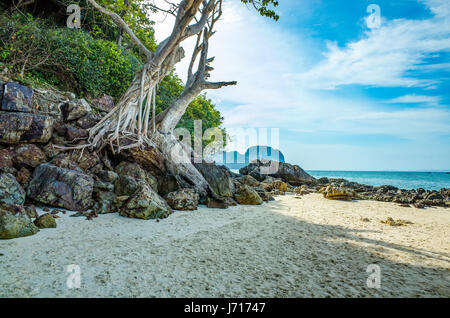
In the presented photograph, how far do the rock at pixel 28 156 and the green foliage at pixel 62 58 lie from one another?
11.4 ft

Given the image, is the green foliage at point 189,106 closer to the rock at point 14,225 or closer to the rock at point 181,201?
the rock at point 181,201

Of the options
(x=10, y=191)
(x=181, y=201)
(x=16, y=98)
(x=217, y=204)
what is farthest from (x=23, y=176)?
(x=217, y=204)

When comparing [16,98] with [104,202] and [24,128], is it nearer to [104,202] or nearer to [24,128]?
[24,128]

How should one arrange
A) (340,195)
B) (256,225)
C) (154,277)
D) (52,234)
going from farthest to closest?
(340,195), (256,225), (52,234), (154,277)

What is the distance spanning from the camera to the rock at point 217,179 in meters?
7.75

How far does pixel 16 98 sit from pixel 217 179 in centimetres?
575

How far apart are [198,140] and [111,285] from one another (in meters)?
14.2

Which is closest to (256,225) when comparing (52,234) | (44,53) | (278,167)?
(52,234)

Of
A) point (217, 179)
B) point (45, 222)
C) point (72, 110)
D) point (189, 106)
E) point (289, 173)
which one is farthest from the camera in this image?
point (189, 106)

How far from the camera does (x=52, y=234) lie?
334cm

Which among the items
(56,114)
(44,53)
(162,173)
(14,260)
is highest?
(44,53)

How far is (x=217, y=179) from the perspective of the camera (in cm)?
794

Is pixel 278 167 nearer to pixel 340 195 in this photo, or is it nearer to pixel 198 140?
pixel 198 140

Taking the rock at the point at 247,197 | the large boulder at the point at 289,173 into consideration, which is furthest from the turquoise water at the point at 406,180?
the rock at the point at 247,197
